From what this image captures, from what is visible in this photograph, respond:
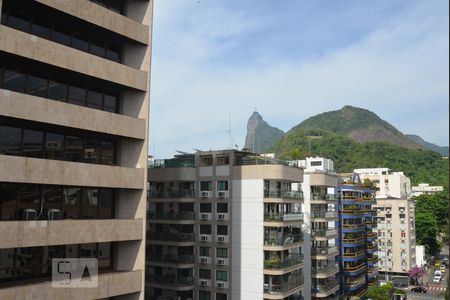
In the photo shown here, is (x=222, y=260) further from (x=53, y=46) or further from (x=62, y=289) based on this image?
(x=53, y=46)

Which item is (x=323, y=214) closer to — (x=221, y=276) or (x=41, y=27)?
(x=221, y=276)

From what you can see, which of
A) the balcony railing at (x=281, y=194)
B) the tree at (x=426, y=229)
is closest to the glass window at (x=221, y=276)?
the balcony railing at (x=281, y=194)

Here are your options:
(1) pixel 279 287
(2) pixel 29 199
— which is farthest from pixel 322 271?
(2) pixel 29 199

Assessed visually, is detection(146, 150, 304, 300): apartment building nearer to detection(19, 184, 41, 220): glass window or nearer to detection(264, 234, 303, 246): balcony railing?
detection(264, 234, 303, 246): balcony railing

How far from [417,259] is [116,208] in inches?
3669

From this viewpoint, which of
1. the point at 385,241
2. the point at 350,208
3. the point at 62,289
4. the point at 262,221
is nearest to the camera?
the point at 62,289

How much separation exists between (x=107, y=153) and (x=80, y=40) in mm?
6776

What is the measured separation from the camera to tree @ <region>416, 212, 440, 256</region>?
107562mm

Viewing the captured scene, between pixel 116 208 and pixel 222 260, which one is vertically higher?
pixel 116 208

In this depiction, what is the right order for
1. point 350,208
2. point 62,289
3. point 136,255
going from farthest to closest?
point 350,208
point 136,255
point 62,289

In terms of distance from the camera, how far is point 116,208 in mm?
26094

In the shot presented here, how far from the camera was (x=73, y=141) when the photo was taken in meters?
24.4

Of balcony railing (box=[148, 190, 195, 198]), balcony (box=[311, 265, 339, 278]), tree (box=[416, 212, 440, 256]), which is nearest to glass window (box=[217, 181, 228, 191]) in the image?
balcony railing (box=[148, 190, 195, 198])

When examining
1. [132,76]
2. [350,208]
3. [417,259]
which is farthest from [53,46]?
[417,259]
